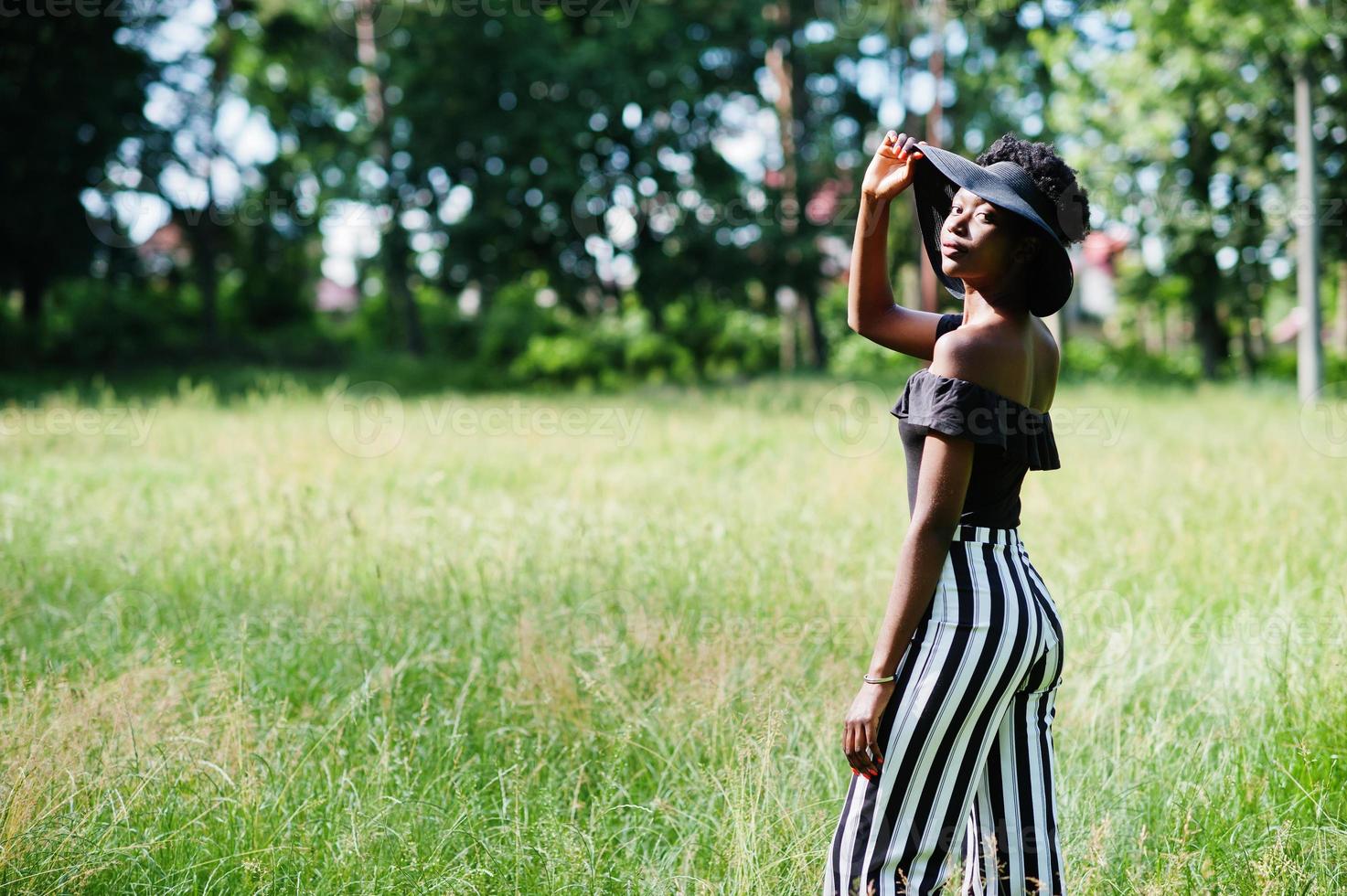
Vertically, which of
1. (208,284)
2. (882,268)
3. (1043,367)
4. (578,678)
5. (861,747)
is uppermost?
(208,284)

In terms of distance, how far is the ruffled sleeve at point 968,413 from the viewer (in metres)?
1.86

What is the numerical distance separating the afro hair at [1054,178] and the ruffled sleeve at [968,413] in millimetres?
358

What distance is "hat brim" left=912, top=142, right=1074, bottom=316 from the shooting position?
1.93 meters

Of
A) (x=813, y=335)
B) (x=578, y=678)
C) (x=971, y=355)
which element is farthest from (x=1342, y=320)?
(x=971, y=355)

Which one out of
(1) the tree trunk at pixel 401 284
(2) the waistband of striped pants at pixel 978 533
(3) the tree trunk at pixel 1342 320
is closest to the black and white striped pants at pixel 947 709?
(2) the waistband of striped pants at pixel 978 533

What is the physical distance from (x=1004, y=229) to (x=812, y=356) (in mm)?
22593

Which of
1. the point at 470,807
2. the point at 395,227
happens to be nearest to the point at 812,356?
the point at 395,227

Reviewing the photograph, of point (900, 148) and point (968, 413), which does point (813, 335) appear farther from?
point (968, 413)

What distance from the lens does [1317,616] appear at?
13.7ft

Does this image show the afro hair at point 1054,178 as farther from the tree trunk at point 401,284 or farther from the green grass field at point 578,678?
the tree trunk at point 401,284

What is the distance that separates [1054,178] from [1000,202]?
0.56ft

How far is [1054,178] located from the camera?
199 cm

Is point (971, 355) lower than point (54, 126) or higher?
lower

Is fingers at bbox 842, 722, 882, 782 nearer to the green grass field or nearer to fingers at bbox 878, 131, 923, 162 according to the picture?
the green grass field
